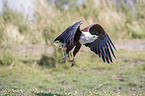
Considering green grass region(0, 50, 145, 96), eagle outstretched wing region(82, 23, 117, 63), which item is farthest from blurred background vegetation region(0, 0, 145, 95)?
eagle outstretched wing region(82, 23, 117, 63)

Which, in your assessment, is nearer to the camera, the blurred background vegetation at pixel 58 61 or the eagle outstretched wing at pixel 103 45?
the eagle outstretched wing at pixel 103 45

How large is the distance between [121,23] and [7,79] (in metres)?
8.94

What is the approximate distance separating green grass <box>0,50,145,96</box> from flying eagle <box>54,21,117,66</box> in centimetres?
227

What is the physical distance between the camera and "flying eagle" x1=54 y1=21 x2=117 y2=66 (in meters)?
2.91

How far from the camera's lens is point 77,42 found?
3.06 meters

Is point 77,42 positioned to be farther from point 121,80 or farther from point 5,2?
point 5,2

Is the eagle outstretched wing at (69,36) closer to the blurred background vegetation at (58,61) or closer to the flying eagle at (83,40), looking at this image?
the flying eagle at (83,40)

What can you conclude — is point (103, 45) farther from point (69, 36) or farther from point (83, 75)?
point (83, 75)

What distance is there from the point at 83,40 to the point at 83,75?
4.51 m

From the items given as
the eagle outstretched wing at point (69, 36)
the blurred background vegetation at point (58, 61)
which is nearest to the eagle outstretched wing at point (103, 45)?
the eagle outstretched wing at point (69, 36)

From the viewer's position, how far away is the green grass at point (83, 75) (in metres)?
5.92

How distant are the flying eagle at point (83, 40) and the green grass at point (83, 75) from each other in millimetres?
2267

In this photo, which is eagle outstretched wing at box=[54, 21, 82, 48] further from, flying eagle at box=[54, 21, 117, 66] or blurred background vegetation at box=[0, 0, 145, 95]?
blurred background vegetation at box=[0, 0, 145, 95]

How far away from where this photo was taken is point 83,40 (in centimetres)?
295
